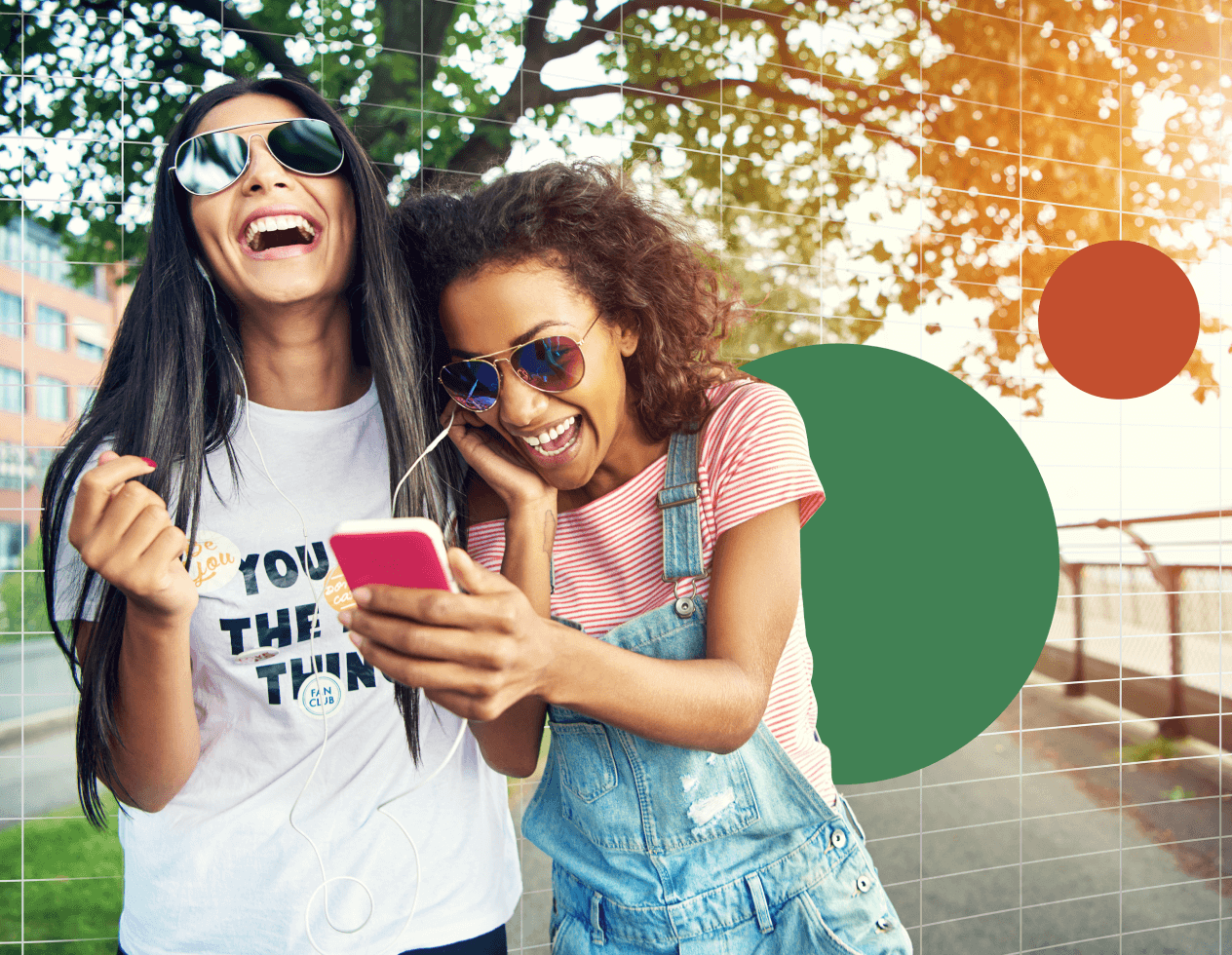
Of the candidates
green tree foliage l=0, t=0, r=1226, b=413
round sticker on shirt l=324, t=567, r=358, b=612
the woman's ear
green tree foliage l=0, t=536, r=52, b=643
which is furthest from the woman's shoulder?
green tree foliage l=0, t=536, r=52, b=643

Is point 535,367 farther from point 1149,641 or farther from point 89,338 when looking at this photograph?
point 1149,641

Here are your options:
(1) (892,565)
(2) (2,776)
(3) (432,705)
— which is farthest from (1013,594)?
(2) (2,776)

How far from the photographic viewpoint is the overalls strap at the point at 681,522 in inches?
47.2

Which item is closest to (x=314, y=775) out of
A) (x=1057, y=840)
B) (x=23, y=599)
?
(x=23, y=599)

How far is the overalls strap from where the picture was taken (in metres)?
1.20

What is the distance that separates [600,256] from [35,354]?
1.72 meters

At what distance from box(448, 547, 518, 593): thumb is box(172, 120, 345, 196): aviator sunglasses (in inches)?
34.5

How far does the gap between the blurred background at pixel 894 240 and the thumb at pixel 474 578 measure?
4.93 feet

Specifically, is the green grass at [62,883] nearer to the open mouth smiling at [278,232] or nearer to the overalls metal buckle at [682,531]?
the open mouth smiling at [278,232]

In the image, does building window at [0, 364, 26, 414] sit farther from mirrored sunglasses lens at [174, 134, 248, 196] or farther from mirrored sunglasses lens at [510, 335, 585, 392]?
mirrored sunglasses lens at [510, 335, 585, 392]

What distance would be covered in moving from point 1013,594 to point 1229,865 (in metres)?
1.68

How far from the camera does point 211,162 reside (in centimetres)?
127

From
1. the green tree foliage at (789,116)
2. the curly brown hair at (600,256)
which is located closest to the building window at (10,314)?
the green tree foliage at (789,116)

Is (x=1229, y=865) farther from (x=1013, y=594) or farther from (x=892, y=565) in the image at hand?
(x=892, y=565)
